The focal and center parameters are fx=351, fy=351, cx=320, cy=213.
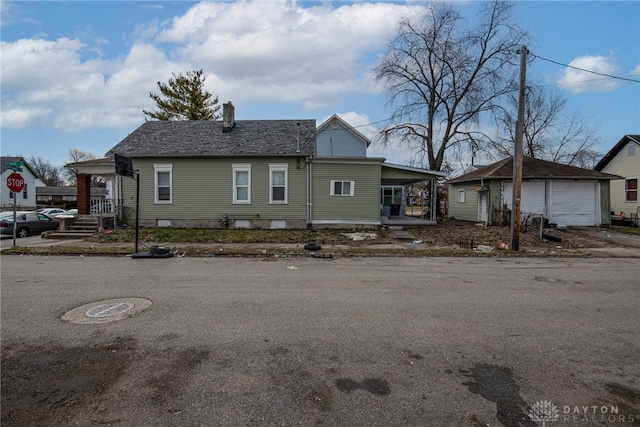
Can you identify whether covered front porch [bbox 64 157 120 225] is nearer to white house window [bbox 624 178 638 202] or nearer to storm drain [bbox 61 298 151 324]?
storm drain [bbox 61 298 151 324]

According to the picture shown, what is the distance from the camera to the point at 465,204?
2403 centimetres

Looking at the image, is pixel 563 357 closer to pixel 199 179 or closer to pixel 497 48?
pixel 199 179

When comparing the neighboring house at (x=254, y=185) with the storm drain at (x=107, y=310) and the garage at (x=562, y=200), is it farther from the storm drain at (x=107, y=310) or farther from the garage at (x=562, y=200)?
the storm drain at (x=107, y=310)

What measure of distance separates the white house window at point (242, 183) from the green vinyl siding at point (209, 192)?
0.16m

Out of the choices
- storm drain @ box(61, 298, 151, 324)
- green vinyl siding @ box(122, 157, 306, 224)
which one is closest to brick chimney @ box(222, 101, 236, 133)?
green vinyl siding @ box(122, 157, 306, 224)

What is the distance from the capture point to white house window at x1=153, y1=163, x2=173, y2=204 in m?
17.9

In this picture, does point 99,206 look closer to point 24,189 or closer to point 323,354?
point 323,354

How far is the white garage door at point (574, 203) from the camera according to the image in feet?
64.7

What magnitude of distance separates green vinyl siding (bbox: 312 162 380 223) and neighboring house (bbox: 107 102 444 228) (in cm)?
5

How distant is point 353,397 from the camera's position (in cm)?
297

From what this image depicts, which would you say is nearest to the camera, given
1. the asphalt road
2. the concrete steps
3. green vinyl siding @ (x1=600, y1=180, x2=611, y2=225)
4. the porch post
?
the asphalt road

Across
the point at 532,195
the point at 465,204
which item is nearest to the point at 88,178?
the point at 465,204

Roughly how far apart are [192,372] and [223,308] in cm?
206

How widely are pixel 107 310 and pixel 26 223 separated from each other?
17.6 m
